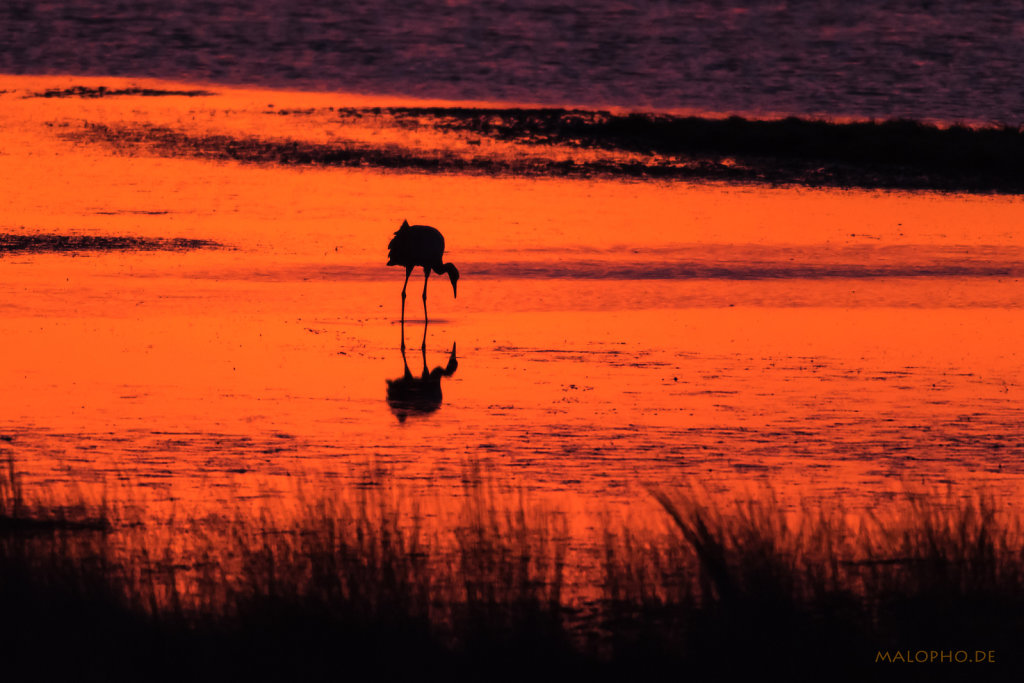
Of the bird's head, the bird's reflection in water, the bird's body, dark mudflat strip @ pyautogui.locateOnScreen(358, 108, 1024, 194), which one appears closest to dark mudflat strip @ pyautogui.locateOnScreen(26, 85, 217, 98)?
dark mudflat strip @ pyautogui.locateOnScreen(358, 108, 1024, 194)

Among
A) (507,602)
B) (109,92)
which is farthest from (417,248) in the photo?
(109,92)

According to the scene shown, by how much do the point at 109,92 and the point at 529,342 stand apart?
36.9 meters

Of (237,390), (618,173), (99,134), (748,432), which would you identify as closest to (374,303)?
(237,390)

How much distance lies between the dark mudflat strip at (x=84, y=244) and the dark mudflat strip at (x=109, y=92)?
27071 mm

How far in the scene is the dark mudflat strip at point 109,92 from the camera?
1859 inches

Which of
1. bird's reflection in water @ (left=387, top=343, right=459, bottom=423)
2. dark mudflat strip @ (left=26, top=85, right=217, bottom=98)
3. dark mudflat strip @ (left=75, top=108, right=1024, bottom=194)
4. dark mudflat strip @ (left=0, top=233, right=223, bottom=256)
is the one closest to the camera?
bird's reflection in water @ (left=387, top=343, right=459, bottom=423)

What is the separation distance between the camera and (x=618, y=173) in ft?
101

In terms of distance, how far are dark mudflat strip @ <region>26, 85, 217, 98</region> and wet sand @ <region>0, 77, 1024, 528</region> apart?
2107cm

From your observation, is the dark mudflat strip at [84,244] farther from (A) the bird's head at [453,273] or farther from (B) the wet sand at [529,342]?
(A) the bird's head at [453,273]

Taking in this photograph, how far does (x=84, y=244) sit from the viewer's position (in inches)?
802

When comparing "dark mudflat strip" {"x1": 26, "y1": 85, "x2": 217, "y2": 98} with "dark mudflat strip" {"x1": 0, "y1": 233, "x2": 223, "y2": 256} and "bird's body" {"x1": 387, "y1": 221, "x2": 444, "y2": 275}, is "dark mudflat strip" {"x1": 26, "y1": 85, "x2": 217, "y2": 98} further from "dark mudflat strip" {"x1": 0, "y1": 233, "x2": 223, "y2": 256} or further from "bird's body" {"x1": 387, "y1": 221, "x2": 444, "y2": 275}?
"bird's body" {"x1": 387, "y1": 221, "x2": 444, "y2": 275}

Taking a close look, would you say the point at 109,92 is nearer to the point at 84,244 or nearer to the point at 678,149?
the point at 678,149

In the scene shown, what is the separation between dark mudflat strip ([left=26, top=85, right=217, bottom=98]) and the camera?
47219 millimetres

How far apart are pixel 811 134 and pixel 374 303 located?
2337cm
